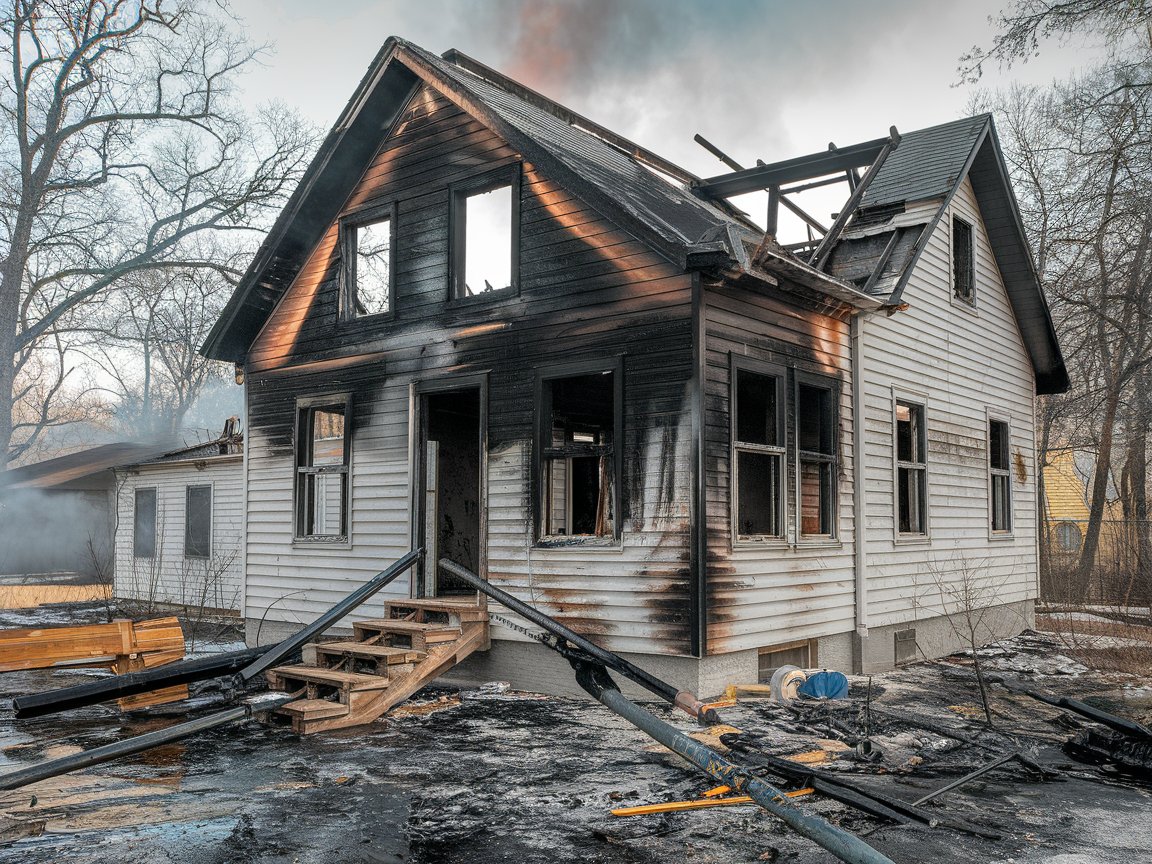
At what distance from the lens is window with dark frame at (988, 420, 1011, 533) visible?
51.6 feet

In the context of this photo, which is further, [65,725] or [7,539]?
[7,539]

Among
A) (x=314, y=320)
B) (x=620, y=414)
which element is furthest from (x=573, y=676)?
(x=314, y=320)

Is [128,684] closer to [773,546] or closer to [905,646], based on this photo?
[773,546]

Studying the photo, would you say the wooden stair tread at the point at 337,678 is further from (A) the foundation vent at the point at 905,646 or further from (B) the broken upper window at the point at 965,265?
(B) the broken upper window at the point at 965,265

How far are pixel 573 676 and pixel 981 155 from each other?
10041mm

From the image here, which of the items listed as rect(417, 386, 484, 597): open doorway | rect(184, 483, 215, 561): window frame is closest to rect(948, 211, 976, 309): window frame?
rect(417, 386, 484, 597): open doorway

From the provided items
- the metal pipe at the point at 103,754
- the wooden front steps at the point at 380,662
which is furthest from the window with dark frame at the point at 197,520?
the metal pipe at the point at 103,754

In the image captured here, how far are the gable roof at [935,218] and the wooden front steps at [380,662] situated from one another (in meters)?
6.39

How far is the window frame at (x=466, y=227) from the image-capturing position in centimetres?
1096

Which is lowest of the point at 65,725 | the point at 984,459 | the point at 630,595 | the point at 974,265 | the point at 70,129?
the point at 65,725

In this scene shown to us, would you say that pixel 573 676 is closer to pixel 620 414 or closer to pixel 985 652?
pixel 620 414

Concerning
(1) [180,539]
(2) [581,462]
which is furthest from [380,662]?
(1) [180,539]

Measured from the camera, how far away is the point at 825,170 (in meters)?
15.3

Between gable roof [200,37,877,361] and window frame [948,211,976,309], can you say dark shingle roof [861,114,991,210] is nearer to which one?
window frame [948,211,976,309]
